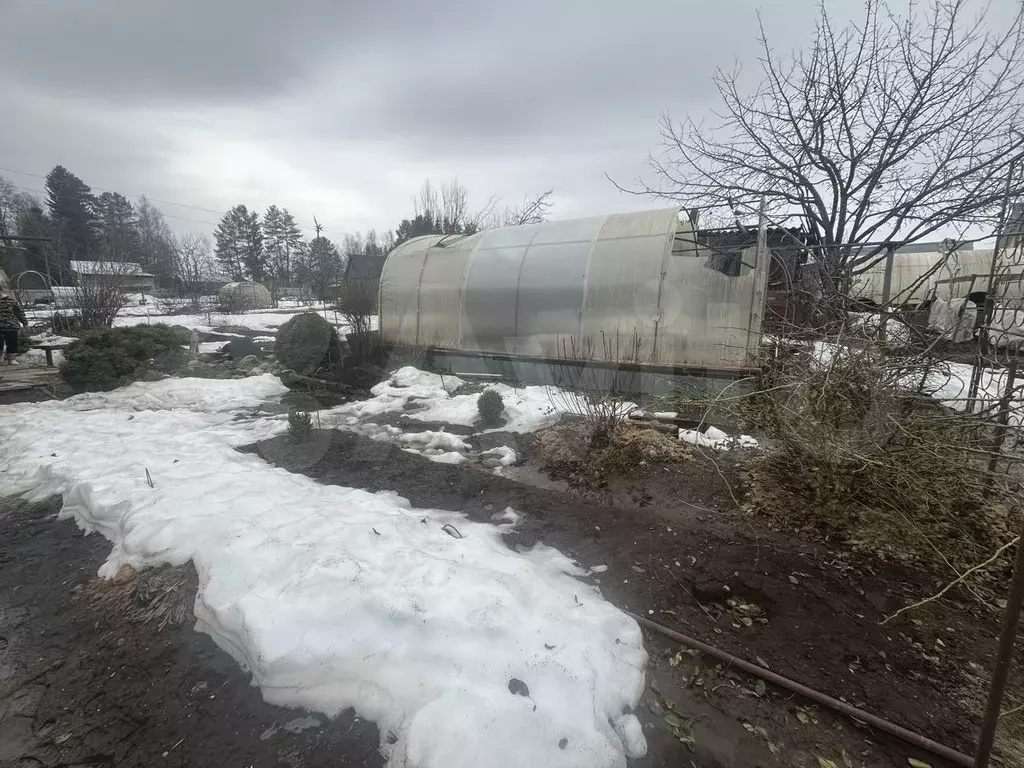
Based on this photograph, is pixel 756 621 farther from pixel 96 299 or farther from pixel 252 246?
pixel 252 246

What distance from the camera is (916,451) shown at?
355 centimetres

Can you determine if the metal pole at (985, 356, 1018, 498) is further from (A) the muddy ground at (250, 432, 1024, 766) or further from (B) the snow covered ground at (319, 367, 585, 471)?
(B) the snow covered ground at (319, 367, 585, 471)

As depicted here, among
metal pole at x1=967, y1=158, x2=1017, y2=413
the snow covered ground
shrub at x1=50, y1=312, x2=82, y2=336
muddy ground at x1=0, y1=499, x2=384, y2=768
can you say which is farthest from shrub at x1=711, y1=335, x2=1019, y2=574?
shrub at x1=50, y1=312, x2=82, y2=336

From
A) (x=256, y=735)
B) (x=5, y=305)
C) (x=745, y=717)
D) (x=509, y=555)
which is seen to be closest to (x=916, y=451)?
(x=745, y=717)

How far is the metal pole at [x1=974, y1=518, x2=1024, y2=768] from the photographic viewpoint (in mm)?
1213

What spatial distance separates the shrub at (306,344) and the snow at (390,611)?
515 cm

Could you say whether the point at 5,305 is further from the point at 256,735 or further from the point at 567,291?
the point at 256,735

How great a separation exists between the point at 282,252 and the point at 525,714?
6910cm

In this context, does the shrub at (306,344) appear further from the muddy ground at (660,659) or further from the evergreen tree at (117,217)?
the evergreen tree at (117,217)

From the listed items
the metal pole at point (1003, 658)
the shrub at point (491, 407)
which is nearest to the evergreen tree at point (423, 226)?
the shrub at point (491, 407)

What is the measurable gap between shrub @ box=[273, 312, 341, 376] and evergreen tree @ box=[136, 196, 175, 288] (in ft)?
127

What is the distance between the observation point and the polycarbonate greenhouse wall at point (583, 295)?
769 centimetres

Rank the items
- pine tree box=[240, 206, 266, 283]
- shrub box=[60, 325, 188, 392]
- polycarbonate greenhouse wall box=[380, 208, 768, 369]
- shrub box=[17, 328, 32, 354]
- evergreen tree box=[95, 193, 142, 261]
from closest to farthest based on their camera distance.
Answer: polycarbonate greenhouse wall box=[380, 208, 768, 369] → shrub box=[60, 325, 188, 392] → shrub box=[17, 328, 32, 354] → evergreen tree box=[95, 193, 142, 261] → pine tree box=[240, 206, 266, 283]

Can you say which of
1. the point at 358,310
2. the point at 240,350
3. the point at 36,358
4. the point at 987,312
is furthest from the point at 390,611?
the point at 36,358
